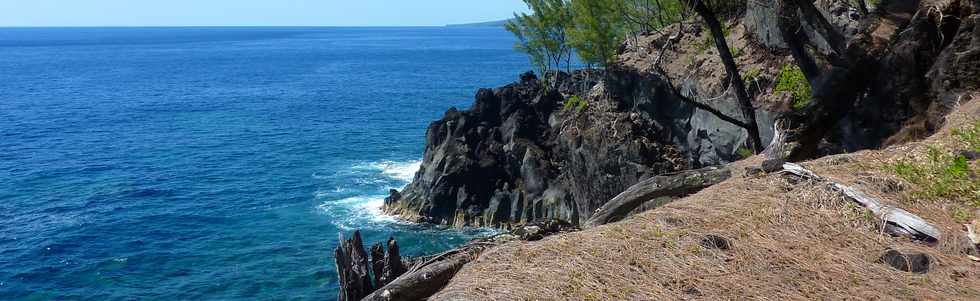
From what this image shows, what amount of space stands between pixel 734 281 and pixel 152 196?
45.6m

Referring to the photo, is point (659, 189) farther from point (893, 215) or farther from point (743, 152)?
point (743, 152)

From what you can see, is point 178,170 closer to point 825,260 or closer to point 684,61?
point 684,61

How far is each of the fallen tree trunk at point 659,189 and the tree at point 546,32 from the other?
4006cm

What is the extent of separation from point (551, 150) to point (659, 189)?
105 feet

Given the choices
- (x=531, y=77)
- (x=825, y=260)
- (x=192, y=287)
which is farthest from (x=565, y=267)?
(x=531, y=77)

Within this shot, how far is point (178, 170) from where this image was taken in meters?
53.3

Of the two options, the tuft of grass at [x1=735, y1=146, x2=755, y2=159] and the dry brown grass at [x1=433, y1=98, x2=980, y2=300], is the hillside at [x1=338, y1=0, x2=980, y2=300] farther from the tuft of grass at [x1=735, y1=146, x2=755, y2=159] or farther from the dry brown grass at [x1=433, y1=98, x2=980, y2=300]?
the tuft of grass at [x1=735, y1=146, x2=755, y2=159]

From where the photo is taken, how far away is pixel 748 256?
8.67 meters

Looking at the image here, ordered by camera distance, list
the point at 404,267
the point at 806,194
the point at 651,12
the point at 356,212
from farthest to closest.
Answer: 1. the point at 356,212
2. the point at 651,12
3. the point at 404,267
4. the point at 806,194

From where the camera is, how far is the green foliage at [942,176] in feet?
30.7

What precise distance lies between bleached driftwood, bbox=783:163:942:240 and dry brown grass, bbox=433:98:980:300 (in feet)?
0.39

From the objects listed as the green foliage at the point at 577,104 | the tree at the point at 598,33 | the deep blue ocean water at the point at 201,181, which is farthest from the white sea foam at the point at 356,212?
the tree at the point at 598,33

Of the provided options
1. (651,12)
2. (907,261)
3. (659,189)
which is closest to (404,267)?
(659,189)

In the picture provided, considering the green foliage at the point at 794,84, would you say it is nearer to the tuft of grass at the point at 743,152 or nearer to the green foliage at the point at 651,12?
the tuft of grass at the point at 743,152
